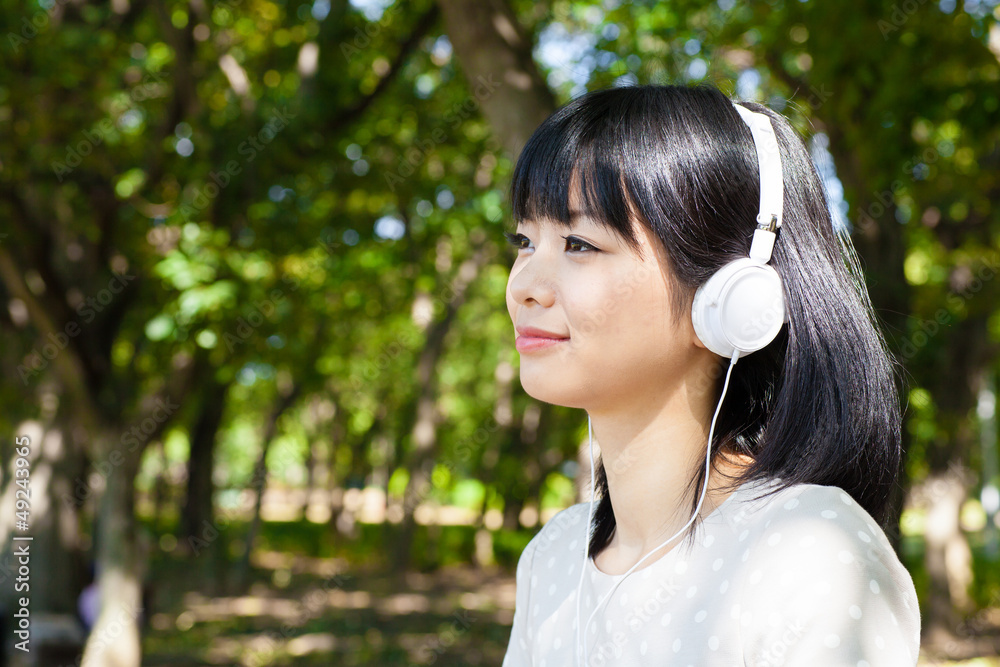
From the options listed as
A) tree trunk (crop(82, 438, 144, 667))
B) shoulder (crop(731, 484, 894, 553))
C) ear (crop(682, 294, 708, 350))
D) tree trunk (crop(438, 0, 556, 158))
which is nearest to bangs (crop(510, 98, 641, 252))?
ear (crop(682, 294, 708, 350))

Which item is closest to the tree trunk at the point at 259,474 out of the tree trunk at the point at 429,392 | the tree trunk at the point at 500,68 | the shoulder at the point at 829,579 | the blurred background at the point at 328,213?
the blurred background at the point at 328,213

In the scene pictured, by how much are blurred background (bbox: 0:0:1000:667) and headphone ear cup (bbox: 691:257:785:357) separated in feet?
1.15

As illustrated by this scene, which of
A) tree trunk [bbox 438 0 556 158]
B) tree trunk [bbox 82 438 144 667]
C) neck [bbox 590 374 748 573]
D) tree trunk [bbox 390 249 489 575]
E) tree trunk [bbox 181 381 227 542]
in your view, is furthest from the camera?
tree trunk [bbox 181 381 227 542]

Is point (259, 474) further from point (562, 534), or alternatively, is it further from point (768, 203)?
point (768, 203)

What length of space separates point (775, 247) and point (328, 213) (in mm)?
6858

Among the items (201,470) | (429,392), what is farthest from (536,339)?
(201,470)

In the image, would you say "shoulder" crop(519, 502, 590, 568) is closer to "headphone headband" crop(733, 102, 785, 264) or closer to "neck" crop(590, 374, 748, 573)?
"neck" crop(590, 374, 748, 573)

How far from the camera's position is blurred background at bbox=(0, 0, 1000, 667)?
170 inches

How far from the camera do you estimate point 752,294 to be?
4.22 feet

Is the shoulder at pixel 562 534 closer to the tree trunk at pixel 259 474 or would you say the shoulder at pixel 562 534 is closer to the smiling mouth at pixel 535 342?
the smiling mouth at pixel 535 342

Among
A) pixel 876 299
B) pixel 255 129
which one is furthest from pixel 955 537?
pixel 255 129

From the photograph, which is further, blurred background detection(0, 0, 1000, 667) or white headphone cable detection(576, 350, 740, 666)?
blurred background detection(0, 0, 1000, 667)

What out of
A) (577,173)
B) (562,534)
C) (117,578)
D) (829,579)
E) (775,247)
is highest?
(577,173)

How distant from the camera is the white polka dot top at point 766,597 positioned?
1.07 metres
